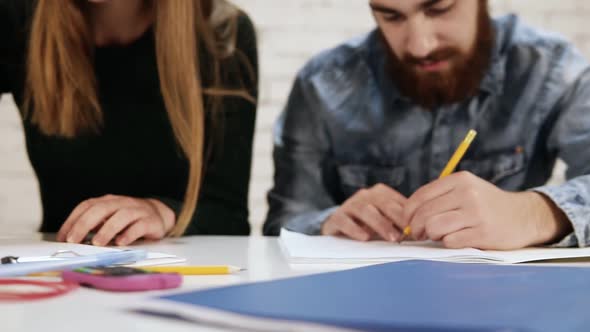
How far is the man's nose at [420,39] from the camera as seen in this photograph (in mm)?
1240

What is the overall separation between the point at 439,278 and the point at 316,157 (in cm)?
82

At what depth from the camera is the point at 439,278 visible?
58 centimetres

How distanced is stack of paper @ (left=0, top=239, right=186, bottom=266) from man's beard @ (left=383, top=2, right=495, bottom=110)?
2.22 ft

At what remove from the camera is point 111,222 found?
3.03 feet

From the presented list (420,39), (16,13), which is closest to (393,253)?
(420,39)

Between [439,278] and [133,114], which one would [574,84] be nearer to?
[133,114]

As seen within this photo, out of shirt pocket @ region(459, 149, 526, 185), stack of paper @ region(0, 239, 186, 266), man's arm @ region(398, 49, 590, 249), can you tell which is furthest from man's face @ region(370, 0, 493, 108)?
stack of paper @ region(0, 239, 186, 266)

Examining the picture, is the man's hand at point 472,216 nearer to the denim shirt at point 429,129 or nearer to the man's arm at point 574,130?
the man's arm at point 574,130

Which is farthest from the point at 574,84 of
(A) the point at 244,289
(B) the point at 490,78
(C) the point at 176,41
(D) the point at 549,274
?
(A) the point at 244,289

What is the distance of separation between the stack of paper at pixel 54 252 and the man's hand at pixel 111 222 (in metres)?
0.03

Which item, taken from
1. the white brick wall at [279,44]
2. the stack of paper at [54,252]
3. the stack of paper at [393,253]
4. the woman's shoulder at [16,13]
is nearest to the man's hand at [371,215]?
the stack of paper at [393,253]

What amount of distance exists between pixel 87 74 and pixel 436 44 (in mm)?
577

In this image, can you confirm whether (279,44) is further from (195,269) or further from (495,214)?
(195,269)

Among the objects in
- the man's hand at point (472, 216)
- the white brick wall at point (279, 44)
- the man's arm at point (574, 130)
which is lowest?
the white brick wall at point (279, 44)
